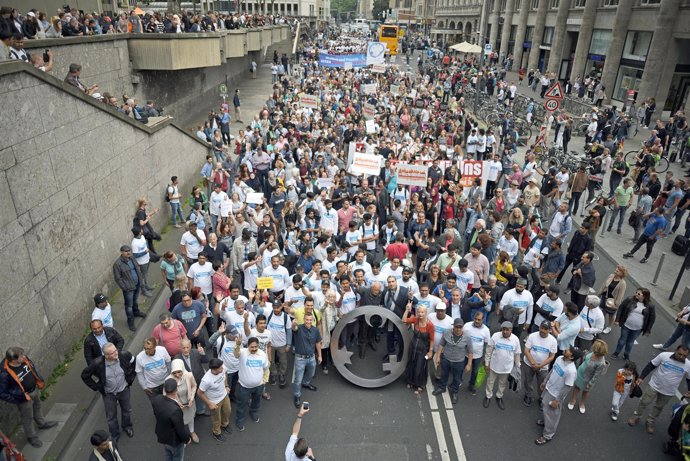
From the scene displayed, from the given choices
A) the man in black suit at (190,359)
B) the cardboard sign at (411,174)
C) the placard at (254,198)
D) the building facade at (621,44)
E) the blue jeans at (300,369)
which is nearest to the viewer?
the man in black suit at (190,359)

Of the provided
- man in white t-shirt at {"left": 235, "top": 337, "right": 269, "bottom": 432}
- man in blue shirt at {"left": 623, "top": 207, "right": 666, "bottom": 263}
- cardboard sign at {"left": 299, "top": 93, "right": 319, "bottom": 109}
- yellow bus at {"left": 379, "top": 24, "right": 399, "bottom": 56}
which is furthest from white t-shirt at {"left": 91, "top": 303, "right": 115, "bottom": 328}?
yellow bus at {"left": 379, "top": 24, "right": 399, "bottom": 56}

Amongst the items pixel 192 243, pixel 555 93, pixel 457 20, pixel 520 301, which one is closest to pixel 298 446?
pixel 520 301

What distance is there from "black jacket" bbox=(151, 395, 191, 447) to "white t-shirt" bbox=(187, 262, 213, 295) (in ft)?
9.99

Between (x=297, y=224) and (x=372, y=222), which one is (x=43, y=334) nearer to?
(x=297, y=224)

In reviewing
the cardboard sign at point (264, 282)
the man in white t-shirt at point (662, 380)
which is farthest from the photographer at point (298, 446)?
the man in white t-shirt at point (662, 380)

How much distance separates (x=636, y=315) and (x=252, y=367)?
6273 millimetres

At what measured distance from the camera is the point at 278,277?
8602mm

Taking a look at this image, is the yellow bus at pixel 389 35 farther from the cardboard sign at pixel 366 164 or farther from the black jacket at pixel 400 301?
the black jacket at pixel 400 301

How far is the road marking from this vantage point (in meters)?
6.63

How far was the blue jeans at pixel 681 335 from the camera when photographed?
835 cm

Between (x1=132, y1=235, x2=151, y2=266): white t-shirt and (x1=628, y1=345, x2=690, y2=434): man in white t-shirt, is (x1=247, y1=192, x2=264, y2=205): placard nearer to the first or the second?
(x1=132, y1=235, x2=151, y2=266): white t-shirt

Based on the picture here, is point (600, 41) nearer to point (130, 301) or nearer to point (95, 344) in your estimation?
point (130, 301)

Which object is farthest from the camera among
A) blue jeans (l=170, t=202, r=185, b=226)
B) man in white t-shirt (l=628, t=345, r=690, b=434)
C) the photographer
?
blue jeans (l=170, t=202, r=185, b=226)

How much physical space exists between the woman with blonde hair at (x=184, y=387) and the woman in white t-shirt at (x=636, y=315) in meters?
6.94
